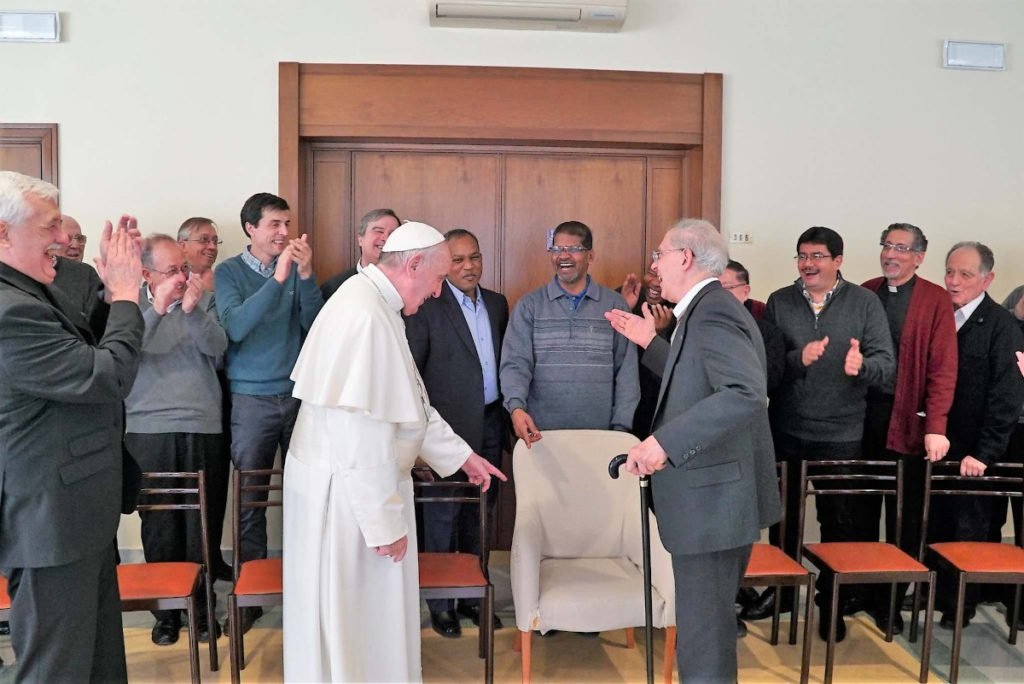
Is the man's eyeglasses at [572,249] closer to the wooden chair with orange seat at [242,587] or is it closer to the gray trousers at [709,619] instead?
the wooden chair with orange seat at [242,587]

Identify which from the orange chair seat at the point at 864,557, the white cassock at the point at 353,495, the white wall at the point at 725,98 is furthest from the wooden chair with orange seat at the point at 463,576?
the white wall at the point at 725,98

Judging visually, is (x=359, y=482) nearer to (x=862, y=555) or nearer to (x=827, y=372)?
(x=862, y=555)

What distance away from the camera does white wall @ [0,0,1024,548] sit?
14.4ft

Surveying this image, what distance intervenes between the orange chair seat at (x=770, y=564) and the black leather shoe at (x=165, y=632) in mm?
2385

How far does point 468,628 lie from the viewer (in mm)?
3791

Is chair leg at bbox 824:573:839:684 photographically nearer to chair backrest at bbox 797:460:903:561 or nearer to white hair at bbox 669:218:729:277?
chair backrest at bbox 797:460:903:561

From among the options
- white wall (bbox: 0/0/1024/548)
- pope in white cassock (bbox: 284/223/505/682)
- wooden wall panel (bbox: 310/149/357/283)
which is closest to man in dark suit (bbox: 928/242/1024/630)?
white wall (bbox: 0/0/1024/548)

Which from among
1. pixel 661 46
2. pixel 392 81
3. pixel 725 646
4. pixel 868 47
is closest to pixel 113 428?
pixel 725 646

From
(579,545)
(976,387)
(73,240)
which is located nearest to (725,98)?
(976,387)

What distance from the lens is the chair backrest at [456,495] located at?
331 cm

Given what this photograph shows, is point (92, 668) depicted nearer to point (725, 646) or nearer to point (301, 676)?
point (301, 676)

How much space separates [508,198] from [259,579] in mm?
2531

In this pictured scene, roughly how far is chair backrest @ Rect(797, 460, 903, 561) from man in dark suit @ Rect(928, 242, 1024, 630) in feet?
1.08

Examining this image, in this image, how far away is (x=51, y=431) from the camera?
2162 millimetres
